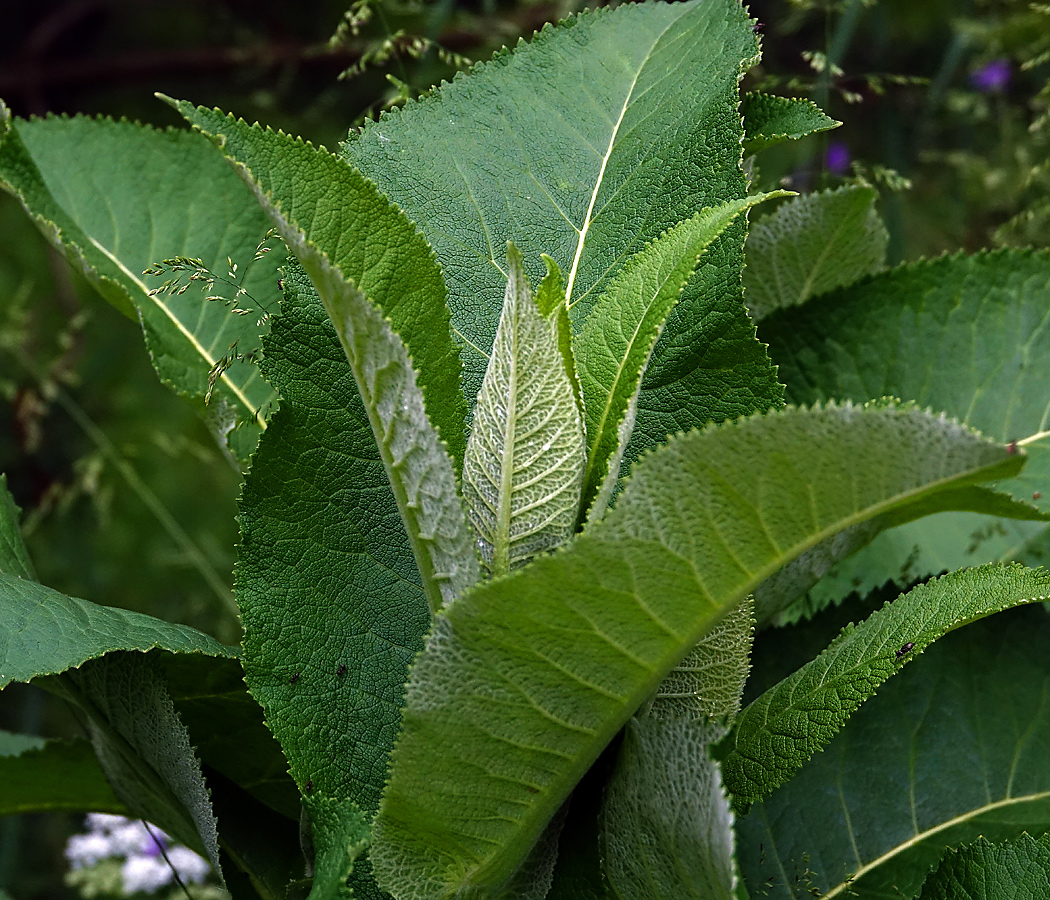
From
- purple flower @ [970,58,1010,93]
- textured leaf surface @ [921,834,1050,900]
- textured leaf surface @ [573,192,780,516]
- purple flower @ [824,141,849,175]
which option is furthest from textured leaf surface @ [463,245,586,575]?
purple flower @ [970,58,1010,93]

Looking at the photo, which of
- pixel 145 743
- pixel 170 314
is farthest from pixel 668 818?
pixel 170 314

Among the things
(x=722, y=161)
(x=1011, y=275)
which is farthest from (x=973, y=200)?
(x=722, y=161)

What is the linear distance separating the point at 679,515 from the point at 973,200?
1.56 m

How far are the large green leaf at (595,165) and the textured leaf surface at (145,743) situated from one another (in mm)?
329

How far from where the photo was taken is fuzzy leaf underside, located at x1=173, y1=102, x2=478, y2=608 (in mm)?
607

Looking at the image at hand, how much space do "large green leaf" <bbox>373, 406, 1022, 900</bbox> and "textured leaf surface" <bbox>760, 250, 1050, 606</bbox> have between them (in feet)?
1.39

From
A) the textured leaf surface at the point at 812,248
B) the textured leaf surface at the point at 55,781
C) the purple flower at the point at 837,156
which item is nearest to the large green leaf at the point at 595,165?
the textured leaf surface at the point at 812,248

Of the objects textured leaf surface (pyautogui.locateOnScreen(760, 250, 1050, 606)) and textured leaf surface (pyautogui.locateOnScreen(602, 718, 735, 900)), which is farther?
textured leaf surface (pyautogui.locateOnScreen(760, 250, 1050, 606))

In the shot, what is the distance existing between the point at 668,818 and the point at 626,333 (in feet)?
0.98

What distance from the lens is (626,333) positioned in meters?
0.69

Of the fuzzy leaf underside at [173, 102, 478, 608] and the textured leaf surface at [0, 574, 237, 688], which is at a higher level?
the fuzzy leaf underside at [173, 102, 478, 608]

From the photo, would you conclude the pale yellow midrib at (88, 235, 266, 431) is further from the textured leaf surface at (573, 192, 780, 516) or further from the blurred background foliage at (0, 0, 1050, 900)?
the blurred background foliage at (0, 0, 1050, 900)

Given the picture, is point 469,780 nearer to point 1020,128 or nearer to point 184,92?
point 1020,128

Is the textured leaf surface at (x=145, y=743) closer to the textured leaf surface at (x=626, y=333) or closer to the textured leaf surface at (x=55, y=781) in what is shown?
the textured leaf surface at (x=55, y=781)
